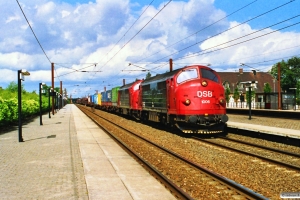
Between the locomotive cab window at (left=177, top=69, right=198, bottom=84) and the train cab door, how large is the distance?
463mm

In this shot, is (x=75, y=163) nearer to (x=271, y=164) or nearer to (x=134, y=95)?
Answer: (x=271, y=164)

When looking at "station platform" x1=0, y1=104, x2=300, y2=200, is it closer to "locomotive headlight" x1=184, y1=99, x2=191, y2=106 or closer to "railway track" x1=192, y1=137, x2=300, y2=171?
"railway track" x1=192, y1=137, x2=300, y2=171

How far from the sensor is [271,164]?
424 inches

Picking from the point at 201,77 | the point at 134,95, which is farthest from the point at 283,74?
the point at 201,77

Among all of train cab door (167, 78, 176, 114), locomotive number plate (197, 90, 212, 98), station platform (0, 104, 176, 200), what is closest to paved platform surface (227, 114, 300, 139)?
locomotive number plate (197, 90, 212, 98)

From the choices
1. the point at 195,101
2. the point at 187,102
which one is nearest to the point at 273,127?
the point at 195,101

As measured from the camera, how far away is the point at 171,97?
61.5 ft

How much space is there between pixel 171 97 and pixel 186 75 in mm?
1372

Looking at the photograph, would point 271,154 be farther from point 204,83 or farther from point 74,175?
point 74,175

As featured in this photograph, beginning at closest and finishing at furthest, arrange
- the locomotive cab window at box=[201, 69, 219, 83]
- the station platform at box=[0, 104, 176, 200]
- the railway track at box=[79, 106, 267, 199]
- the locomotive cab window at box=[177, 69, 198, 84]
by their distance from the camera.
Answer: the station platform at box=[0, 104, 176, 200], the railway track at box=[79, 106, 267, 199], the locomotive cab window at box=[177, 69, 198, 84], the locomotive cab window at box=[201, 69, 219, 83]

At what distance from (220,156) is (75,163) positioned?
470 centimetres

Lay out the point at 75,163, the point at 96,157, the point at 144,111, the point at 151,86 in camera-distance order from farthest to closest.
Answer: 1. the point at 144,111
2. the point at 151,86
3. the point at 96,157
4. the point at 75,163

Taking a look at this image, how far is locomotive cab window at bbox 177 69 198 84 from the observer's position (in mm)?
18141

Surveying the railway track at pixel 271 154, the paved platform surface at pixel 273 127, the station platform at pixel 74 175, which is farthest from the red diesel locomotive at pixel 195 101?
the station platform at pixel 74 175
